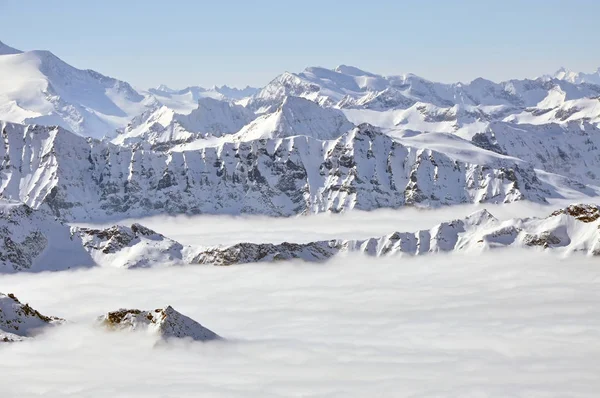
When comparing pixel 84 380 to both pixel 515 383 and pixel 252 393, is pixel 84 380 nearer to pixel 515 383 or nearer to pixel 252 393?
pixel 252 393

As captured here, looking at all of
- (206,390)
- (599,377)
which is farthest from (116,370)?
(599,377)

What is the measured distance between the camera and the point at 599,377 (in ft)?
641

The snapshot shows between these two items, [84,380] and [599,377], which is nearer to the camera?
[84,380]

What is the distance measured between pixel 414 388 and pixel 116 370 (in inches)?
2742

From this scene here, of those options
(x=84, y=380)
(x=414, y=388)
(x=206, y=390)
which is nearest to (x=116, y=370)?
(x=84, y=380)

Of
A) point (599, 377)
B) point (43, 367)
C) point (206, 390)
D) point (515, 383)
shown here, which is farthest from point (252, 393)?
point (599, 377)

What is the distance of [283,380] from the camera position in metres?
189

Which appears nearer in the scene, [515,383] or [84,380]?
[84,380]

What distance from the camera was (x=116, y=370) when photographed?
192m

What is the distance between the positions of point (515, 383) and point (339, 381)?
4104 centimetres

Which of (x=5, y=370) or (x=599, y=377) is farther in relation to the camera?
(x=599, y=377)

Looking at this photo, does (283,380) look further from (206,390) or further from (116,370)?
(116,370)

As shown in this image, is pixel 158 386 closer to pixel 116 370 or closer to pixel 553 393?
pixel 116 370

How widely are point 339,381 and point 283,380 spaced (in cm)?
1298
